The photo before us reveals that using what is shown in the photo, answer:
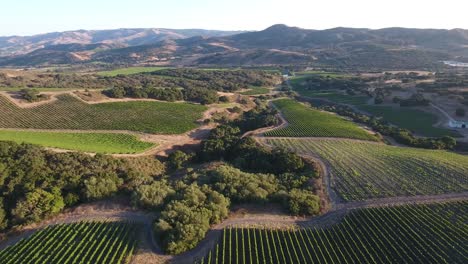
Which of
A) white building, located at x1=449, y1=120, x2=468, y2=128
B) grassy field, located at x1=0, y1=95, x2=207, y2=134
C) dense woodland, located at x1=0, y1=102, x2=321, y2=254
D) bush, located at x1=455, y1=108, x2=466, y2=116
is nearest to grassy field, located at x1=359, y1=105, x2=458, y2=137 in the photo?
white building, located at x1=449, y1=120, x2=468, y2=128

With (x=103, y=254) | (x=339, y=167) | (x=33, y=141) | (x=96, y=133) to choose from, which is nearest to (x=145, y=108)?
(x=96, y=133)

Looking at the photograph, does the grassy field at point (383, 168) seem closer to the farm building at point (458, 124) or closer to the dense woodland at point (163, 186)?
the dense woodland at point (163, 186)

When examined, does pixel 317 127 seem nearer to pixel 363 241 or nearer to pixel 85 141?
pixel 363 241

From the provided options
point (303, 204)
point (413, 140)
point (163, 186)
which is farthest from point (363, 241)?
point (413, 140)

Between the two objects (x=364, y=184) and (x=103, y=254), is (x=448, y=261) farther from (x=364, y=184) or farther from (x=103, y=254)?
(x=103, y=254)

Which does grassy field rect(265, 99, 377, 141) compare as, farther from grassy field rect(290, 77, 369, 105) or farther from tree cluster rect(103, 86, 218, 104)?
grassy field rect(290, 77, 369, 105)
